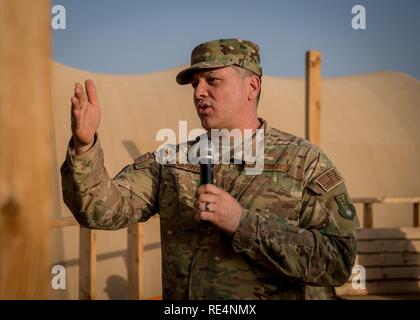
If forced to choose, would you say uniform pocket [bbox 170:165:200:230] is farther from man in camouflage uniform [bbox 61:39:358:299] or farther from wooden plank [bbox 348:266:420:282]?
wooden plank [bbox 348:266:420:282]

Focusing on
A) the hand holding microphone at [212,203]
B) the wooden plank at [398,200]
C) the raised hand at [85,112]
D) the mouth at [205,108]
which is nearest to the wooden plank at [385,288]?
the wooden plank at [398,200]

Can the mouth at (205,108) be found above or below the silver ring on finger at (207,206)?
above

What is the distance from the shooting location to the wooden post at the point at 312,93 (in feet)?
19.3

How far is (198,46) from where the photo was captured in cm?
248

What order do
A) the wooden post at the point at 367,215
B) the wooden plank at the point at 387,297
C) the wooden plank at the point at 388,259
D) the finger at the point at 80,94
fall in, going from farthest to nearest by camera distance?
the wooden post at the point at 367,215, the wooden plank at the point at 388,259, the wooden plank at the point at 387,297, the finger at the point at 80,94

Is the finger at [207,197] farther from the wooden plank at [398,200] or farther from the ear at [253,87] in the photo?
the wooden plank at [398,200]

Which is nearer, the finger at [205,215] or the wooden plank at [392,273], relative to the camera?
the finger at [205,215]

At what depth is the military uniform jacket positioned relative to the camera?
2.07 m

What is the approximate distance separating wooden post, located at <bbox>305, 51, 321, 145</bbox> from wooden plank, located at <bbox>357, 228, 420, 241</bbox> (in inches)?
47.7

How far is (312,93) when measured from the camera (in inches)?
233

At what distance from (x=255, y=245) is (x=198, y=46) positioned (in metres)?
0.98

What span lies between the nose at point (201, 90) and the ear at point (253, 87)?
233 millimetres

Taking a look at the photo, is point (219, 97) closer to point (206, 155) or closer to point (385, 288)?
point (206, 155)

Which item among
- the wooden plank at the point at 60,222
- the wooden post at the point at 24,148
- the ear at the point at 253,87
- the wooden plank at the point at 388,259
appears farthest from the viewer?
the wooden plank at the point at 388,259
